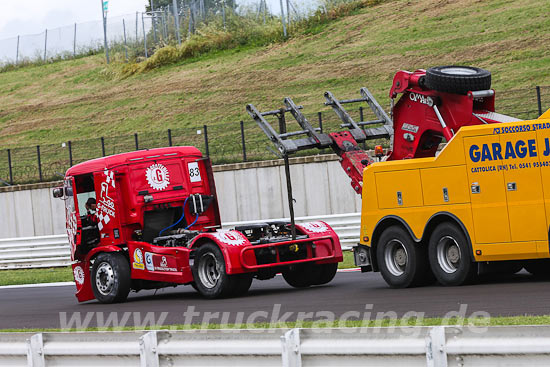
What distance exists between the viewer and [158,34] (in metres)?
58.5

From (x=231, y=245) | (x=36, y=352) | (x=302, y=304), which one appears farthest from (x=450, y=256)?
(x=36, y=352)

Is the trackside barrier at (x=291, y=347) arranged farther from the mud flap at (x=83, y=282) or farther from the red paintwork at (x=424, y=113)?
the mud flap at (x=83, y=282)

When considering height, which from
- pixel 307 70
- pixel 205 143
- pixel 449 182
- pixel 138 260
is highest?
pixel 307 70

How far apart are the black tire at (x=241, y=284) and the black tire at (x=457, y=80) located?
13.7 feet

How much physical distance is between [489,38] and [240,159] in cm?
1881

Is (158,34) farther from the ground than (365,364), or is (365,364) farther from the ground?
(158,34)

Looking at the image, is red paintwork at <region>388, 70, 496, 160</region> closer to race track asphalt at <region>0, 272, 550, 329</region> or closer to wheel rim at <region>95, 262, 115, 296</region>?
race track asphalt at <region>0, 272, 550, 329</region>

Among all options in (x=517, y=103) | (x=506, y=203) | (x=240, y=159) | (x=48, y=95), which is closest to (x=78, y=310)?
(x=506, y=203)

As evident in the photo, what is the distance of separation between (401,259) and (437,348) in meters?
8.51

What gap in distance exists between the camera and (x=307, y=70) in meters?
47.0

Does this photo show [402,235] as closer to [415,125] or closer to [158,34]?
[415,125]

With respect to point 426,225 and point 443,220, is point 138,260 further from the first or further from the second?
point 443,220

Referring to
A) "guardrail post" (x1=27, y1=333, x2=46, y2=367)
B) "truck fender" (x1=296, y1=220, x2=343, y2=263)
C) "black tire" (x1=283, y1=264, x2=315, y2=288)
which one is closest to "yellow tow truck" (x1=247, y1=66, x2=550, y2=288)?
"truck fender" (x1=296, y1=220, x2=343, y2=263)

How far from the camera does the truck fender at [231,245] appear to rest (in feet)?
48.4
